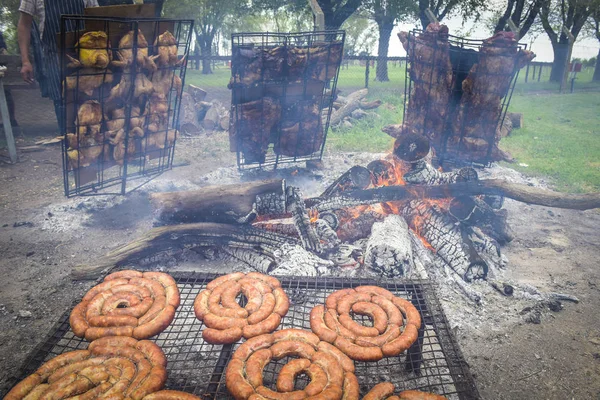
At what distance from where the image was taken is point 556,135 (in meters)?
12.4

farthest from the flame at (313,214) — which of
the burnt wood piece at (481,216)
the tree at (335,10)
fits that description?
the tree at (335,10)

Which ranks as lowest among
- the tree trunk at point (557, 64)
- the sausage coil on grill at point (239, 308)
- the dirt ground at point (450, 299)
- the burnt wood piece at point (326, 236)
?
the dirt ground at point (450, 299)

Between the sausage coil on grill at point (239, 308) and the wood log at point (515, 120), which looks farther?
the wood log at point (515, 120)

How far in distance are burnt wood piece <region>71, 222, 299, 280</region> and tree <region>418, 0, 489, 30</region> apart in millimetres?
23707

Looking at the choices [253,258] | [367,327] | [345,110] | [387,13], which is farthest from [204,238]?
[387,13]

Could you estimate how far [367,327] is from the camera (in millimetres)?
3051

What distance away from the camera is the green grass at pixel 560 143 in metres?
8.64

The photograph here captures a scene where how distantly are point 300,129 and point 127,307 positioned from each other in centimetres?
469

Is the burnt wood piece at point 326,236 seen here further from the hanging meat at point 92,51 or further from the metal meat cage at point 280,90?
the hanging meat at point 92,51

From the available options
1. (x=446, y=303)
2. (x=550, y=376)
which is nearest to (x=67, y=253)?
(x=446, y=303)

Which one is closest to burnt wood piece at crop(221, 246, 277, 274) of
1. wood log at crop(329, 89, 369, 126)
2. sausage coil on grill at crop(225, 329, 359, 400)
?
sausage coil on grill at crop(225, 329, 359, 400)

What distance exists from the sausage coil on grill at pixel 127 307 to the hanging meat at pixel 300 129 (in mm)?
4115

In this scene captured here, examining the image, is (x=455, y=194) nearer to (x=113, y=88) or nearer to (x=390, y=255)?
(x=390, y=255)

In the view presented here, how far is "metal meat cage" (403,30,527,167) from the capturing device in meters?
6.07
